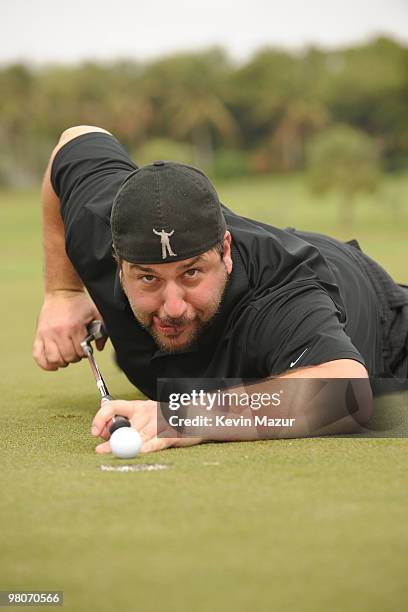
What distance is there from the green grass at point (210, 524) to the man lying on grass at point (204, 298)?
223 mm

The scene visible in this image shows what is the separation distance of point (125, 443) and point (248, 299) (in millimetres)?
811

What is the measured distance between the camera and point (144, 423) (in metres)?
3.45

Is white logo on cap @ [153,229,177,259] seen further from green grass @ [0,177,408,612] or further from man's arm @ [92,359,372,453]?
green grass @ [0,177,408,612]

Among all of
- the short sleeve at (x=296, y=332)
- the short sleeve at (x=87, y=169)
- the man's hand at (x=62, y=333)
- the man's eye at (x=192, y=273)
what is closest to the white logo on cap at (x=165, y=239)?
the man's eye at (x=192, y=273)

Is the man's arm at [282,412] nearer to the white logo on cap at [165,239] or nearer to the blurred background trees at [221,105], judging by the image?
the white logo on cap at [165,239]

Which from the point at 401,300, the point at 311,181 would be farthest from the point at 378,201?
the point at 401,300

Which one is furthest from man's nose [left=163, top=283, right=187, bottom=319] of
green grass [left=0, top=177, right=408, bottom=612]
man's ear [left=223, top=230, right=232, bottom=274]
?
green grass [left=0, top=177, right=408, bottom=612]

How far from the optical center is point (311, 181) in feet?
110

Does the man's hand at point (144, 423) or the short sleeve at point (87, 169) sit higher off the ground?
the short sleeve at point (87, 169)

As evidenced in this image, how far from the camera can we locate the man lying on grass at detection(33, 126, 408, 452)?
3.48 metres

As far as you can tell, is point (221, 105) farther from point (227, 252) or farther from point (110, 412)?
point (110, 412)

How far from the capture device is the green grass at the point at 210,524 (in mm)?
2033

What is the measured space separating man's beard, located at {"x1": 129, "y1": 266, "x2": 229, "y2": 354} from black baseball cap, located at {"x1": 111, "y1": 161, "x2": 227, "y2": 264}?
20 centimetres

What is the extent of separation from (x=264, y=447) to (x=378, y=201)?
3230 centimetres
